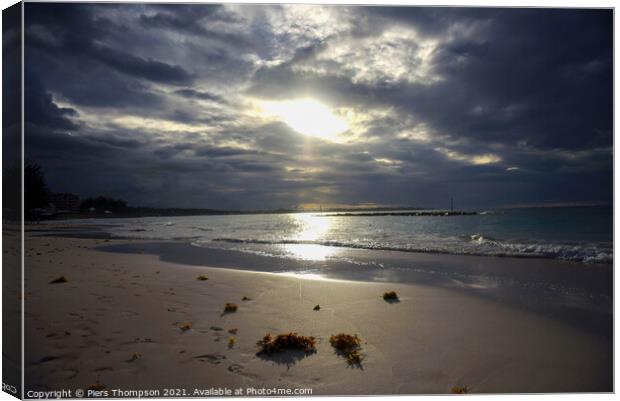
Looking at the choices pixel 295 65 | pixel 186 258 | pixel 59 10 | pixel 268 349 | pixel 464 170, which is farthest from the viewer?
pixel 186 258

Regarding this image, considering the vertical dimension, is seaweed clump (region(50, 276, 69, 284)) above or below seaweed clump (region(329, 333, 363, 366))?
above

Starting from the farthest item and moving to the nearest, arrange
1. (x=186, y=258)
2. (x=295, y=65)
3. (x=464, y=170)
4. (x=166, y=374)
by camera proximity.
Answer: (x=186, y=258)
(x=464, y=170)
(x=295, y=65)
(x=166, y=374)

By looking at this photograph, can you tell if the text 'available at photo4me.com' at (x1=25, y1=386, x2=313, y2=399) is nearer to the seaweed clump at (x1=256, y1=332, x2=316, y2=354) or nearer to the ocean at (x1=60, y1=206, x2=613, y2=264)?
the seaweed clump at (x1=256, y1=332, x2=316, y2=354)

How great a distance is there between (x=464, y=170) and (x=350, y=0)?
9.33ft

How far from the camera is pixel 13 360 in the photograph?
325cm

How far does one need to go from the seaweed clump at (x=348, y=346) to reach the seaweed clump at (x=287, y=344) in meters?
0.20

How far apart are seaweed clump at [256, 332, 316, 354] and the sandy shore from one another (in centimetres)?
8

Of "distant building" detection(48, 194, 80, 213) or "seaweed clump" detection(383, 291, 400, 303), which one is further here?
"distant building" detection(48, 194, 80, 213)

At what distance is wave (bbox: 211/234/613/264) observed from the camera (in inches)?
331

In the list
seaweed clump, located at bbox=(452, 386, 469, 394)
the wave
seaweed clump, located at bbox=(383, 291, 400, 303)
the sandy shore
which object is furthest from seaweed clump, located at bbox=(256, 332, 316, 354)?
the wave

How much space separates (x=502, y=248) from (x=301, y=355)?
9.46 metres

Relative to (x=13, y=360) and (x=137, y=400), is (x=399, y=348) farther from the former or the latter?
(x=13, y=360)

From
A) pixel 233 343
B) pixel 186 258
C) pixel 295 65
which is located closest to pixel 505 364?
pixel 233 343

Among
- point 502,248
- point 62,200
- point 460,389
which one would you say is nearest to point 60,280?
point 62,200
